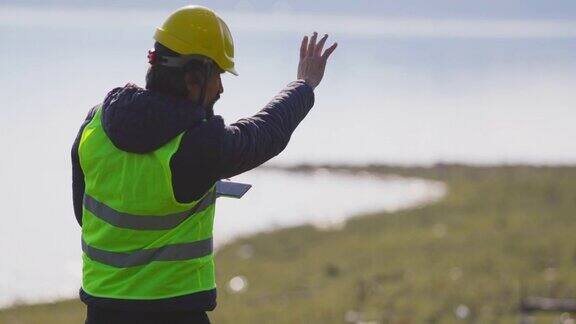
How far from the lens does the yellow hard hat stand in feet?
13.8

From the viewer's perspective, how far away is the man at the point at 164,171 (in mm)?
4070

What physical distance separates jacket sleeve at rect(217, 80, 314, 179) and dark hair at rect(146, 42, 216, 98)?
0.20m

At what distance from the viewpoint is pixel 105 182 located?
421cm

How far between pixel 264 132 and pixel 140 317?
0.76 m

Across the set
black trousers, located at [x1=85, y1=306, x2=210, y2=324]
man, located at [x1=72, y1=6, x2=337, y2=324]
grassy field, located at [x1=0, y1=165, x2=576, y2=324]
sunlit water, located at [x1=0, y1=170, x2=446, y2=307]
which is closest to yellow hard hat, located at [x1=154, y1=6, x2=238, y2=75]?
man, located at [x1=72, y1=6, x2=337, y2=324]

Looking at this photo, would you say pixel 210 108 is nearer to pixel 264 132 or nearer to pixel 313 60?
pixel 264 132

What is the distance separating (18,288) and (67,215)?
8.72 meters

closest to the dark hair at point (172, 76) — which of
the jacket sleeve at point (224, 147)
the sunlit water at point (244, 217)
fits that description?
the jacket sleeve at point (224, 147)

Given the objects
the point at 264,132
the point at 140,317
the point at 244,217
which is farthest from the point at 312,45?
the point at 244,217

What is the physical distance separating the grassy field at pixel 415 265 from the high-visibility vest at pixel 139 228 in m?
11.2

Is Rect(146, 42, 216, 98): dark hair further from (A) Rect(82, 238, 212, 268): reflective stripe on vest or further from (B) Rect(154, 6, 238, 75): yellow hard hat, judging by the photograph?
(A) Rect(82, 238, 212, 268): reflective stripe on vest

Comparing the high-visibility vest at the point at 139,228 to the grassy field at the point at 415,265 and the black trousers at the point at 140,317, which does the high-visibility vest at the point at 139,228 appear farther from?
the grassy field at the point at 415,265

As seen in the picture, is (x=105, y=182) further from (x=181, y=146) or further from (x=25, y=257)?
(x=25, y=257)

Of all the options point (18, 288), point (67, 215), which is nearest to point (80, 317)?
point (18, 288)
